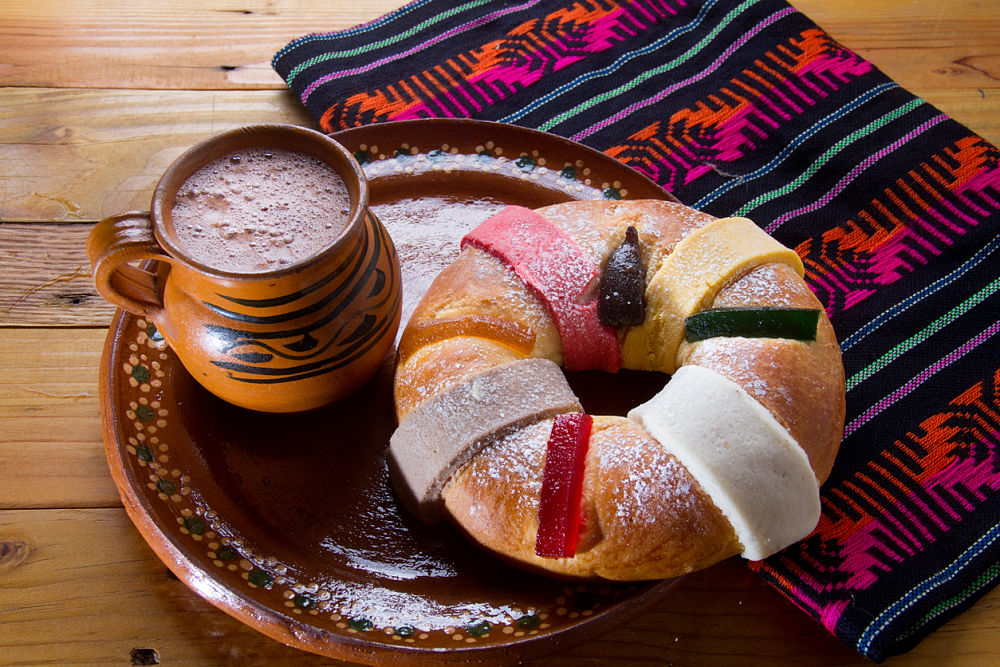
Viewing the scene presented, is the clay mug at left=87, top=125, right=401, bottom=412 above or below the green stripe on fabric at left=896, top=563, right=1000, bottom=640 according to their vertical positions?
above

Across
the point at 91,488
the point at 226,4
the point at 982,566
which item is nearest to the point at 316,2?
the point at 226,4

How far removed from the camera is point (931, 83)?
1847 millimetres

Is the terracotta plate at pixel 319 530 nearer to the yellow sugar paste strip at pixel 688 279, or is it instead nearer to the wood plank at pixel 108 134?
the yellow sugar paste strip at pixel 688 279

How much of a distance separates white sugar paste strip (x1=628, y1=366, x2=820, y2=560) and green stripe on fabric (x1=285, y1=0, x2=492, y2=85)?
3.51ft

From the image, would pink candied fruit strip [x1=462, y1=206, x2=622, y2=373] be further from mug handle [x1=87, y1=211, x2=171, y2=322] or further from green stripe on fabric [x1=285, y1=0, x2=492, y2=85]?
green stripe on fabric [x1=285, y1=0, x2=492, y2=85]

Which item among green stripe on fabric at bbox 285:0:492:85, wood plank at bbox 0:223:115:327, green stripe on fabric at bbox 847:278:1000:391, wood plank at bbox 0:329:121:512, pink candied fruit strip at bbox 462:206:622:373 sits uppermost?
green stripe on fabric at bbox 285:0:492:85

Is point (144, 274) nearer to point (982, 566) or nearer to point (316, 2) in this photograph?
point (316, 2)

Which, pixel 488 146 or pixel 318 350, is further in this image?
pixel 488 146

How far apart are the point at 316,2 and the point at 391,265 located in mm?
1039

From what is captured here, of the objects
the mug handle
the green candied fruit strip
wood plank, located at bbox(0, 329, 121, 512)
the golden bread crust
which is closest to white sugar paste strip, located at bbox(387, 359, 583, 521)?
the golden bread crust

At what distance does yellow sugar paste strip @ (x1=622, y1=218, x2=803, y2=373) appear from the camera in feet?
3.98

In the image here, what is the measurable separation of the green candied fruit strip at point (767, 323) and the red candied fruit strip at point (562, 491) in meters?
0.26

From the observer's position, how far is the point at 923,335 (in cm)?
146

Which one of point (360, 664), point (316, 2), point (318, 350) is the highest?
point (316, 2)
